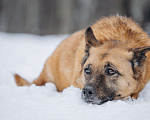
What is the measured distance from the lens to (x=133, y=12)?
10547mm

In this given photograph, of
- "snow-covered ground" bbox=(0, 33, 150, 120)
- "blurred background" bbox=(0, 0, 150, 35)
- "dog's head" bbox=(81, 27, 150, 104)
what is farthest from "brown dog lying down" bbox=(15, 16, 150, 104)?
"blurred background" bbox=(0, 0, 150, 35)

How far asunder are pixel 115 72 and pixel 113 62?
16 cm

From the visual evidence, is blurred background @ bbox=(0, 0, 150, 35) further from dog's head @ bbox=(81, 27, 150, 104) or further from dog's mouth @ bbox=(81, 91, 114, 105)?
dog's mouth @ bbox=(81, 91, 114, 105)

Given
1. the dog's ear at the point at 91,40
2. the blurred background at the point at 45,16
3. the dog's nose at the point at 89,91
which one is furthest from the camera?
the blurred background at the point at 45,16

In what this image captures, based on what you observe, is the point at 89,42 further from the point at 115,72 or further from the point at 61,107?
the point at 61,107

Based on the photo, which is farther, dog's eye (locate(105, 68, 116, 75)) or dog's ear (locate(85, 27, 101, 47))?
dog's ear (locate(85, 27, 101, 47))

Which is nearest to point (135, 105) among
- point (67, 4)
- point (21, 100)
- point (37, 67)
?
point (21, 100)

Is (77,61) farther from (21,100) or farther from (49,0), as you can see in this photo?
(49,0)

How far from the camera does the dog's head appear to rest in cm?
335

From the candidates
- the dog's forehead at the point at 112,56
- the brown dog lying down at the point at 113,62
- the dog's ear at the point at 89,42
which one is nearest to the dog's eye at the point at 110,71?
the brown dog lying down at the point at 113,62

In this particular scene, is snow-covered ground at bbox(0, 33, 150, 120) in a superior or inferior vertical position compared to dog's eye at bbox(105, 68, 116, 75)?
inferior

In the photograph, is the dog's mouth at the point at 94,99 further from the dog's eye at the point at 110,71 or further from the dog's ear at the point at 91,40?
the dog's ear at the point at 91,40

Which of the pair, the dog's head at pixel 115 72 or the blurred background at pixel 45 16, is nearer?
the dog's head at pixel 115 72

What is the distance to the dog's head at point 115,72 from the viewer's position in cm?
335
